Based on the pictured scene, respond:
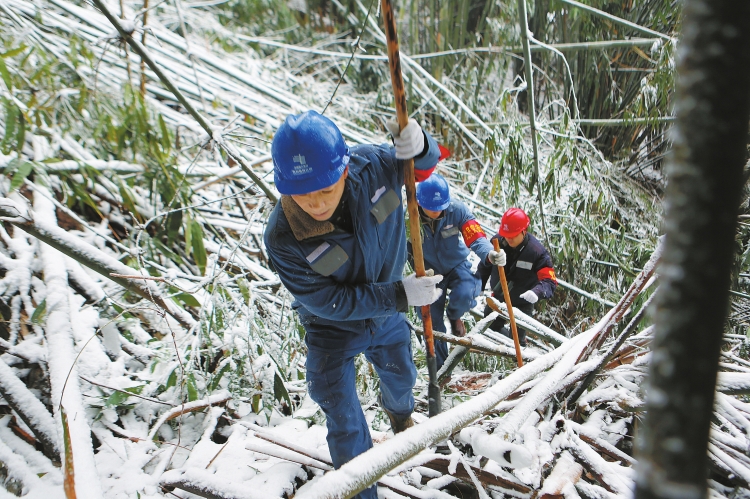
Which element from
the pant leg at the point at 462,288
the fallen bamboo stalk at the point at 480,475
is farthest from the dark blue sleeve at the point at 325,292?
the pant leg at the point at 462,288

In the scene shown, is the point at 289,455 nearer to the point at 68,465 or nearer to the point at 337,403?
the point at 337,403

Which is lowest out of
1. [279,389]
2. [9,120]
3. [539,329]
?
[539,329]

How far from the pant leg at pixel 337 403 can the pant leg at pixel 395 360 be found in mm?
202

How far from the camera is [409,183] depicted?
191 centimetres

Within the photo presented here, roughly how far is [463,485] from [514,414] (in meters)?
0.46

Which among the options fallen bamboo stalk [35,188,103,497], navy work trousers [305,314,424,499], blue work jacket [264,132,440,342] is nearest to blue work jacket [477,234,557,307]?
navy work trousers [305,314,424,499]

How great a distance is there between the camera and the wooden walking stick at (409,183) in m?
1.45

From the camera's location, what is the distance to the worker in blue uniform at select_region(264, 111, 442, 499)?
1.69 m

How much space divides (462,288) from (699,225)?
3.58 metres

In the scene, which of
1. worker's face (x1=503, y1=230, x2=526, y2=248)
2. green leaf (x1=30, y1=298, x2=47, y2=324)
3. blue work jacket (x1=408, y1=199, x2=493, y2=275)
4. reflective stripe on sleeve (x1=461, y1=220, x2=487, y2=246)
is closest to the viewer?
green leaf (x1=30, y1=298, x2=47, y2=324)

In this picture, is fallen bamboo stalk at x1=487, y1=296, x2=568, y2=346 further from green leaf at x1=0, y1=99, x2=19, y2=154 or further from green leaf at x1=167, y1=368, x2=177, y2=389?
green leaf at x1=0, y1=99, x2=19, y2=154

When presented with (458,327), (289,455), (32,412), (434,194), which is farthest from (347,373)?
(458,327)

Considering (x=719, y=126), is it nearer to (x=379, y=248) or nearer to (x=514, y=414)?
(x=514, y=414)

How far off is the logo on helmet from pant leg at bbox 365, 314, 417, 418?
88 centimetres
